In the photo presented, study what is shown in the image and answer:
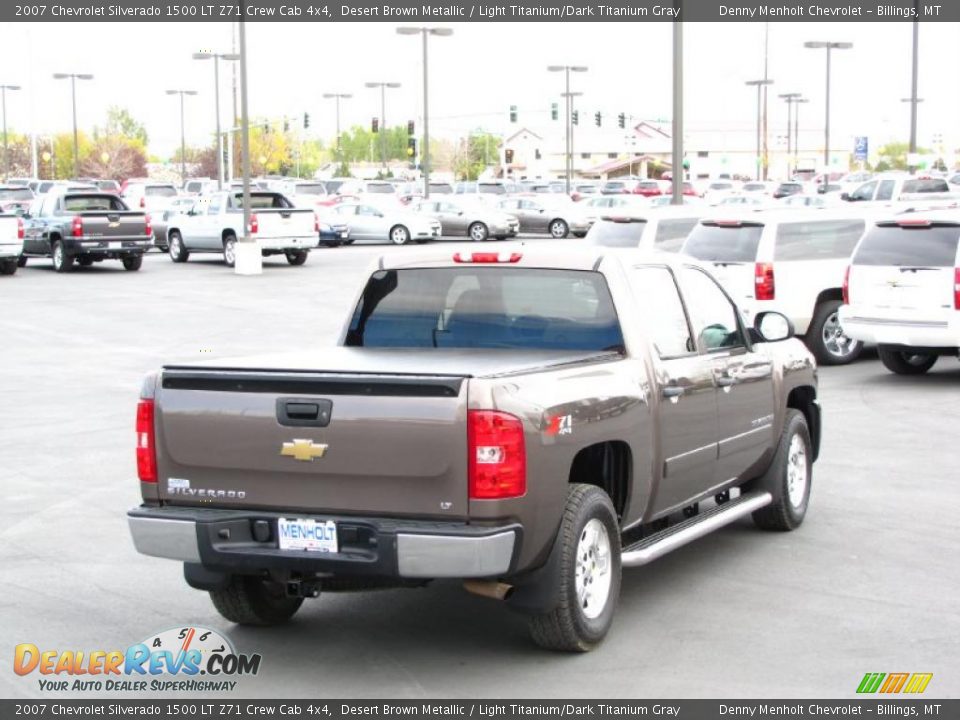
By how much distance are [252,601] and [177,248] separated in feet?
111

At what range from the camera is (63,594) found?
7816 millimetres

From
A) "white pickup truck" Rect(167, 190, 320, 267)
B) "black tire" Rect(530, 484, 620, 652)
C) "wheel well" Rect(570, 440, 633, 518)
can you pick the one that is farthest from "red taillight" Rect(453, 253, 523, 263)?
"white pickup truck" Rect(167, 190, 320, 267)

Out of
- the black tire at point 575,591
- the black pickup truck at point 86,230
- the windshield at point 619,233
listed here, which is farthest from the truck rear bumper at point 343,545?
the black pickup truck at point 86,230

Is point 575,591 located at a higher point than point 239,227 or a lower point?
lower

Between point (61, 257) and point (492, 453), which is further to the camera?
point (61, 257)

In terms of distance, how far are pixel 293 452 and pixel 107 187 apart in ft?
212

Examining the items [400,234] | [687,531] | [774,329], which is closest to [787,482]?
[774,329]

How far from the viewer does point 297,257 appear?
38000 mm

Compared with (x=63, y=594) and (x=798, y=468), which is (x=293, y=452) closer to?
(x=63, y=594)

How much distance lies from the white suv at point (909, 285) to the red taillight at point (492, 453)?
1080cm

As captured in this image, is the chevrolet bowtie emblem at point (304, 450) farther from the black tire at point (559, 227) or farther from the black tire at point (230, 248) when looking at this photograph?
the black tire at point (559, 227)

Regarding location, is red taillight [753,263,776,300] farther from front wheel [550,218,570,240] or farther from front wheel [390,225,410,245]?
front wheel [550,218,570,240]

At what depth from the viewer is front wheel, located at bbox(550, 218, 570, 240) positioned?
2019 inches

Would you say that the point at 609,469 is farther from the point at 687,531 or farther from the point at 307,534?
the point at 307,534
